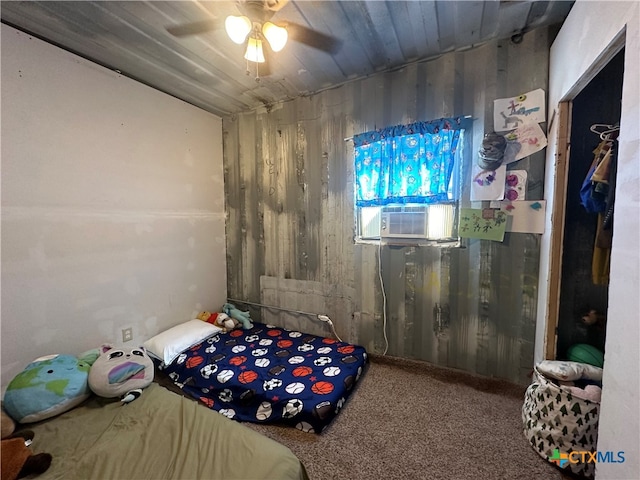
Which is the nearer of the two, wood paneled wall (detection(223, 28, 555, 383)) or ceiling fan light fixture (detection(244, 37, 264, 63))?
ceiling fan light fixture (detection(244, 37, 264, 63))

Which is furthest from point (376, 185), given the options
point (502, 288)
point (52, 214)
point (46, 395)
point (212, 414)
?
point (46, 395)

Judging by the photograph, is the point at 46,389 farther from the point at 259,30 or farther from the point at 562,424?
the point at 562,424

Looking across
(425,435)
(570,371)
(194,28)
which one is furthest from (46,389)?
(570,371)

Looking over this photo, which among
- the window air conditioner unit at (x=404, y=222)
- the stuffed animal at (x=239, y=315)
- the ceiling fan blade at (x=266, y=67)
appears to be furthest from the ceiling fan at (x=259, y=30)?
the stuffed animal at (x=239, y=315)

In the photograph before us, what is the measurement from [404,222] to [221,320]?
2112mm

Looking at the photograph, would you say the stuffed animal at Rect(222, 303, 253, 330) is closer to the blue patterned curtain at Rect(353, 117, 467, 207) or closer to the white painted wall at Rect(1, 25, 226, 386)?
the white painted wall at Rect(1, 25, 226, 386)

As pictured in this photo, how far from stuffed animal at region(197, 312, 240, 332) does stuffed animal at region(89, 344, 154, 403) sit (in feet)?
3.12

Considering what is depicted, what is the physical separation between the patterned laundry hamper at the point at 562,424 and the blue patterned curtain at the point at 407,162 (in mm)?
1330

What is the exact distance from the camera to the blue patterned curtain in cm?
194

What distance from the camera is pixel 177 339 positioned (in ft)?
7.59

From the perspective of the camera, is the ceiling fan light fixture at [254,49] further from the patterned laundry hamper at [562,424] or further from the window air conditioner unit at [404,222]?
the patterned laundry hamper at [562,424]

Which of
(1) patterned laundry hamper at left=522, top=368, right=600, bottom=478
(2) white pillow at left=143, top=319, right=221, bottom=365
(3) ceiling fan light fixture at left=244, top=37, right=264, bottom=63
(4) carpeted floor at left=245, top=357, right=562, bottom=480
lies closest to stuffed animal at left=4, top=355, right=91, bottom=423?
(2) white pillow at left=143, top=319, right=221, bottom=365

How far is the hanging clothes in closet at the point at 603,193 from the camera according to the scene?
1267 mm

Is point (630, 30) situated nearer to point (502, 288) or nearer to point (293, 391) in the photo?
point (502, 288)
